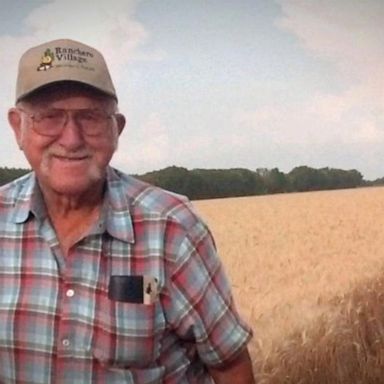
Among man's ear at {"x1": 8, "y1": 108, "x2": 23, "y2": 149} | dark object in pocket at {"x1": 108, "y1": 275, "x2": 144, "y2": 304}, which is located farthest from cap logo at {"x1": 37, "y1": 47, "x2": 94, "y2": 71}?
dark object in pocket at {"x1": 108, "y1": 275, "x2": 144, "y2": 304}

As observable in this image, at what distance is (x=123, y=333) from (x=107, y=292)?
82 millimetres

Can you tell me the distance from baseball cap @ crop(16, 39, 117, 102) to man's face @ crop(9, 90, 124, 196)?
4cm

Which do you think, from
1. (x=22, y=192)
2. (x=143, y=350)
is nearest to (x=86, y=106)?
(x=22, y=192)

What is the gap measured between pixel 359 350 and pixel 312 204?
5779 millimetres

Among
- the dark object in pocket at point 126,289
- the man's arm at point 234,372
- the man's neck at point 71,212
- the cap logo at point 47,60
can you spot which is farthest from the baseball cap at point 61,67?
the man's arm at point 234,372

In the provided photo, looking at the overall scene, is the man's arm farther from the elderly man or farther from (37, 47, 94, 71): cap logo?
(37, 47, 94, 71): cap logo

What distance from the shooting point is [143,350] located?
152 cm

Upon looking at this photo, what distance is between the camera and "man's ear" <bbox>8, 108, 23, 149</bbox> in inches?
60.6

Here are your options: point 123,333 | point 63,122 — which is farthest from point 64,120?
point 123,333

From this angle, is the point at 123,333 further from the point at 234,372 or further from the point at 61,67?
the point at 61,67

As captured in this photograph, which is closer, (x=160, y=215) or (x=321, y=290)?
(x=160, y=215)

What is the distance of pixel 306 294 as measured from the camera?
4.00m

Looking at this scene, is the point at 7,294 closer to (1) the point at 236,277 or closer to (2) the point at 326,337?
(2) the point at 326,337

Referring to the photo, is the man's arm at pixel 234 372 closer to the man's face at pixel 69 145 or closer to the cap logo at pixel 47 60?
the man's face at pixel 69 145
